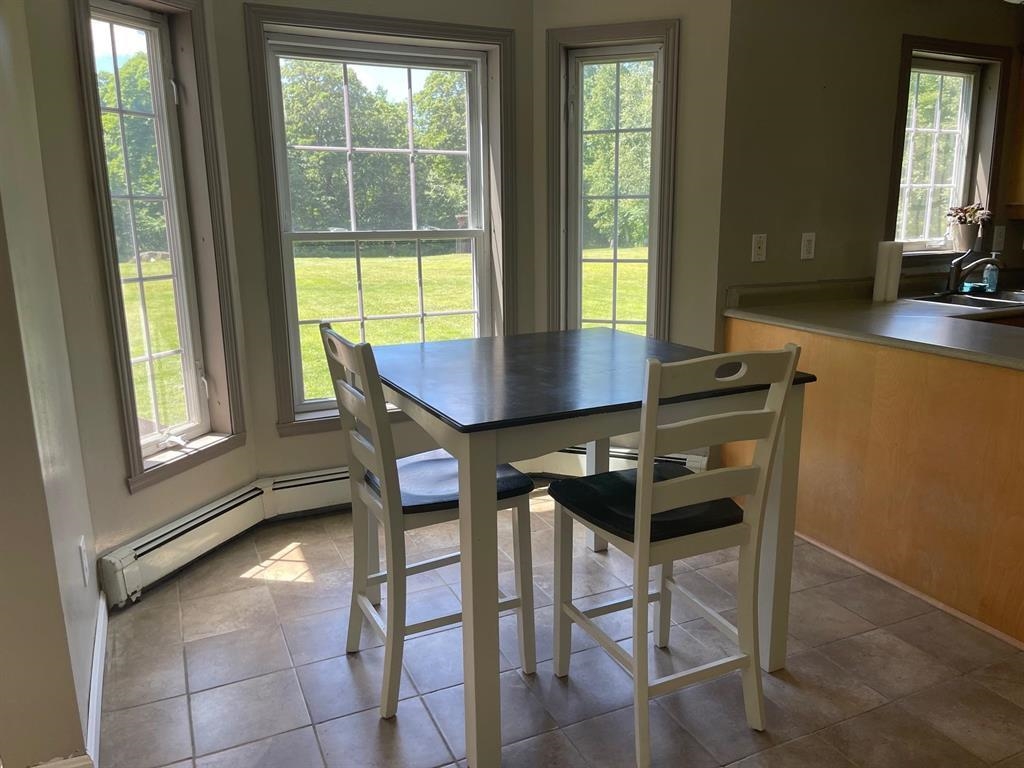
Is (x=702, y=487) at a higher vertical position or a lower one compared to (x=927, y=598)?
higher

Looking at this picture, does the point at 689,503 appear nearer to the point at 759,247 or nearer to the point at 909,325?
the point at 909,325

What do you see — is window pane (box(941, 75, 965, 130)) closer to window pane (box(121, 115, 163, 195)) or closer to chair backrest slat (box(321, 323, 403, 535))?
chair backrest slat (box(321, 323, 403, 535))

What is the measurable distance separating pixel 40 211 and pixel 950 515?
3.00 metres

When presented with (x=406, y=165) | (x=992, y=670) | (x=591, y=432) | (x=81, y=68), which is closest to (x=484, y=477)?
(x=591, y=432)

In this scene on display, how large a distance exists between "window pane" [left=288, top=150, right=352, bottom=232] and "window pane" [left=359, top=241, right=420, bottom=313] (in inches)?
6.9

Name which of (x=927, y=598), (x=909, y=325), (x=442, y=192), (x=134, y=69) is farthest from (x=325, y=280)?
(x=927, y=598)

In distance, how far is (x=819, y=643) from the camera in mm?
2297

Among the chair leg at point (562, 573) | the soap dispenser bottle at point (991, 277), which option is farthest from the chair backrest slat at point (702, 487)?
the soap dispenser bottle at point (991, 277)

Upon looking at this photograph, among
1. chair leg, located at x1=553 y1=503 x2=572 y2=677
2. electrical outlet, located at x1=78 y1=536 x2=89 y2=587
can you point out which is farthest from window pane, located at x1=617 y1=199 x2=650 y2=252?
electrical outlet, located at x1=78 y1=536 x2=89 y2=587

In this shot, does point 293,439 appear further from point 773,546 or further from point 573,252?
point 773,546

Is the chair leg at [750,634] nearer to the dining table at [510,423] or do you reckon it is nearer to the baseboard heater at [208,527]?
the dining table at [510,423]

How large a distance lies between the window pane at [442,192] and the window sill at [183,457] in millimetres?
1273

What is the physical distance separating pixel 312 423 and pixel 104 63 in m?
1.55

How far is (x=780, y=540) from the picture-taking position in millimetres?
2064
